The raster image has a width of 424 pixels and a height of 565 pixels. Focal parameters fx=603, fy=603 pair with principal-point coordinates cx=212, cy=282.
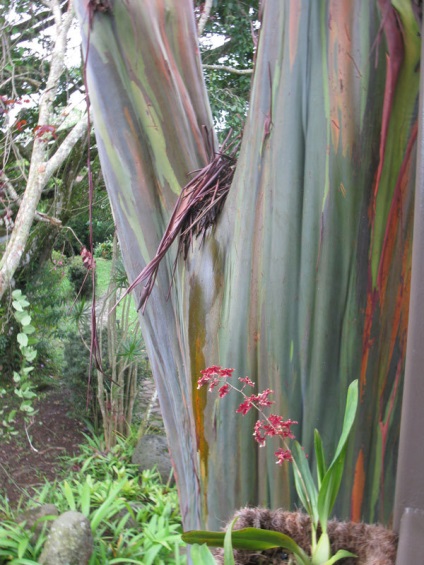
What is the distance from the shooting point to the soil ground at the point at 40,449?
586cm

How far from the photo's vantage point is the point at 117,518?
457cm

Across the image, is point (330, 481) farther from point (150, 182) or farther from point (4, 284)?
point (4, 284)

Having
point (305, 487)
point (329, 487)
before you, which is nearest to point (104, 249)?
point (305, 487)

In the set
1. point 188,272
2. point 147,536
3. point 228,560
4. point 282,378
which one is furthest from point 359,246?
point 147,536

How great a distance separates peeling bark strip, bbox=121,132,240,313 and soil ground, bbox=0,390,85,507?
4.31 meters

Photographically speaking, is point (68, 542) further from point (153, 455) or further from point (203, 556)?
point (203, 556)

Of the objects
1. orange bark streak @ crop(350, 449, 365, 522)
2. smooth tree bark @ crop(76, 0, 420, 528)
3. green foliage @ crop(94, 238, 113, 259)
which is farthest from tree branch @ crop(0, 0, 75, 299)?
green foliage @ crop(94, 238, 113, 259)

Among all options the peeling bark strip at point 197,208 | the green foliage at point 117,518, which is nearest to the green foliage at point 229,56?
the green foliage at point 117,518

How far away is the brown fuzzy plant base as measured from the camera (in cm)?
88

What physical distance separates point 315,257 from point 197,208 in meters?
0.49

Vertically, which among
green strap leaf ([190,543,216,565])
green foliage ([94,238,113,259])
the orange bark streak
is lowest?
the orange bark streak

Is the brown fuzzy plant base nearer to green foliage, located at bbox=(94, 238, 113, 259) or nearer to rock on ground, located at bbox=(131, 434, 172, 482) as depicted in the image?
rock on ground, located at bbox=(131, 434, 172, 482)

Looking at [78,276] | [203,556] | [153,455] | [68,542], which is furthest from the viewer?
[78,276]

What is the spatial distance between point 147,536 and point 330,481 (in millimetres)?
3628
